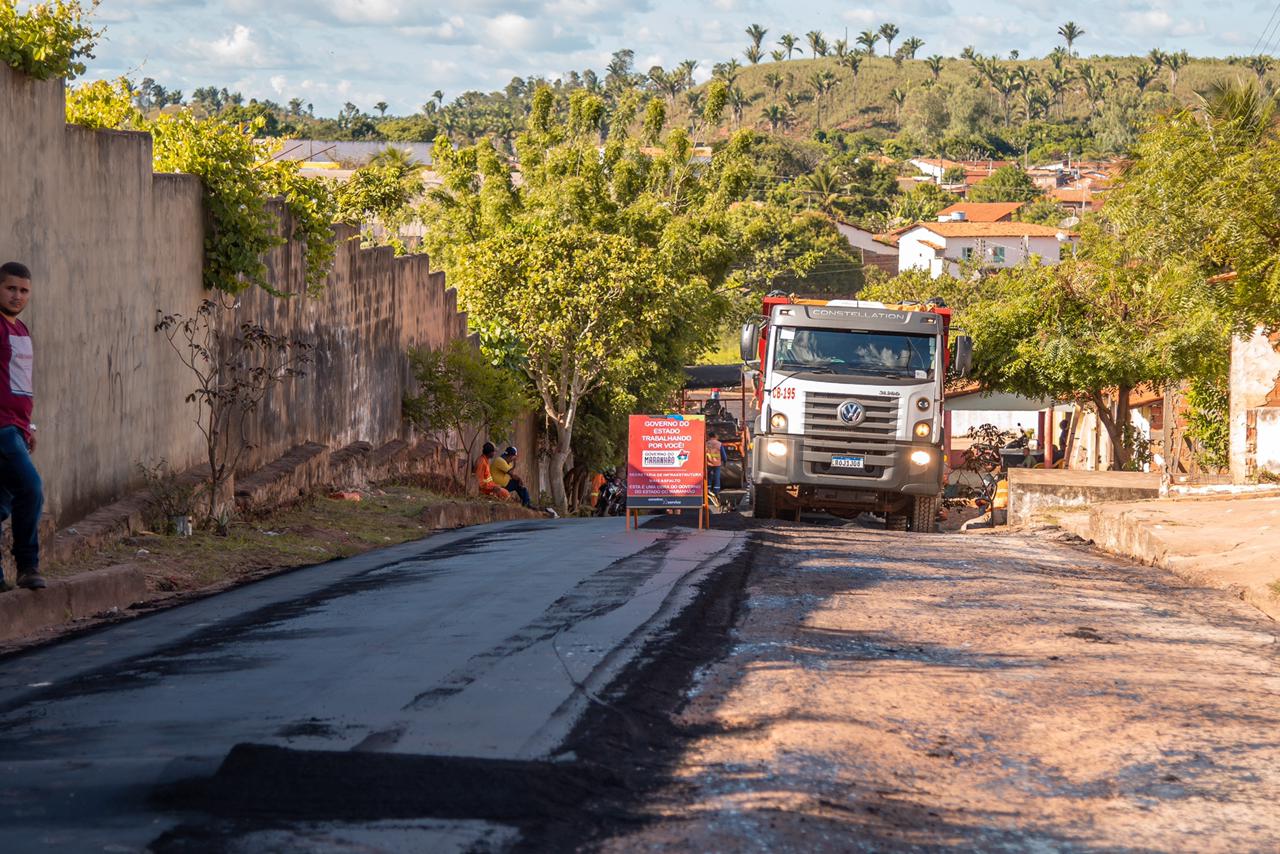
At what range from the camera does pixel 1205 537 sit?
15484 mm

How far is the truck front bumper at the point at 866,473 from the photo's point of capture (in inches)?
805

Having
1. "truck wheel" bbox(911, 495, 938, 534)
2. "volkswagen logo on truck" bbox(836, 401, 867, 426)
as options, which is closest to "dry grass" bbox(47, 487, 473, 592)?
"volkswagen logo on truck" bbox(836, 401, 867, 426)

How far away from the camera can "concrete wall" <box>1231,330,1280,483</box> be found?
81.7 feet

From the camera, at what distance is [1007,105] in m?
199

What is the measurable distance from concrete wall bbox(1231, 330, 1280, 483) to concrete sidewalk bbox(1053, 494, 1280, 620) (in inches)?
198

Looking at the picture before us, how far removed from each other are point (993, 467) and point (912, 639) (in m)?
33.1

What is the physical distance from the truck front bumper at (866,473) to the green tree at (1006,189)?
12049 centimetres

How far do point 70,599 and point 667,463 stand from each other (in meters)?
8.59

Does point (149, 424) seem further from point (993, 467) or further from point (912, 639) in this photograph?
point (993, 467)

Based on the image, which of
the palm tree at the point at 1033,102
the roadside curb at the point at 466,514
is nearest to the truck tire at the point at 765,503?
the roadside curb at the point at 466,514

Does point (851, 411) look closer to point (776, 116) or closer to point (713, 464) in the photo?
point (713, 464)

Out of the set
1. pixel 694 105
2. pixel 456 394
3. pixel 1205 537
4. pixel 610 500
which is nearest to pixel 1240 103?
pixel 610 500

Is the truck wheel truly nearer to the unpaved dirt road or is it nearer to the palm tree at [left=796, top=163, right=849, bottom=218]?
the unpaved dirt road

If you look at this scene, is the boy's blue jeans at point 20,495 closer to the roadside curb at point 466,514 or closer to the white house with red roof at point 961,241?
the roadside curb at point 466,514
